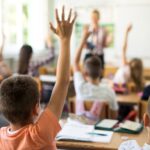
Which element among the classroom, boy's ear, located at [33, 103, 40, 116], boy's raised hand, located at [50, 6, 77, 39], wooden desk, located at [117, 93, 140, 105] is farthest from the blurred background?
boy's ear, located at [33, 103, 40, 116]

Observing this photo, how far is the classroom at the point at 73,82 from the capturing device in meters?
1.59

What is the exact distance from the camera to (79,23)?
24.5 ft

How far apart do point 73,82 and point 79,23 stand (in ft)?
9.56

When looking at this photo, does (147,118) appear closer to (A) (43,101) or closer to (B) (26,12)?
(A) (43,101)

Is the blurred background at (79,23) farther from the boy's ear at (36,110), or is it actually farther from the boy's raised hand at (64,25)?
the boy's ear at (36,110)

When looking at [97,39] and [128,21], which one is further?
[128,21]

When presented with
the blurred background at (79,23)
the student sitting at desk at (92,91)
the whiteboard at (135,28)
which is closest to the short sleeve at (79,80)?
the student sitting at desk at (92,91)

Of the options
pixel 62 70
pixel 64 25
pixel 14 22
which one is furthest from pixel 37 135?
pixel 14 22

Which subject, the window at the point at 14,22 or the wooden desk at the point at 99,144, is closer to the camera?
the wooden desk at the point at 99,144

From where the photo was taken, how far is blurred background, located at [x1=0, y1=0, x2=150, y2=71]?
7023 millimetres

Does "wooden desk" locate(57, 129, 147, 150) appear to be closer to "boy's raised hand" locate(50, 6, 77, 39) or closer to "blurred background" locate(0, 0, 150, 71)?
"boy's raised hand" locate(50, 6, 77, 39)

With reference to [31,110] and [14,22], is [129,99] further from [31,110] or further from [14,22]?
[14,22]

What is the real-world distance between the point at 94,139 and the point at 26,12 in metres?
5.74

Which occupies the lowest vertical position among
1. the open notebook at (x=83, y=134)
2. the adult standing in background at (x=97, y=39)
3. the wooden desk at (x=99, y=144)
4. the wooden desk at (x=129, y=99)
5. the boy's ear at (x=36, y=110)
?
the wooden desk at (x=129, y=99)
